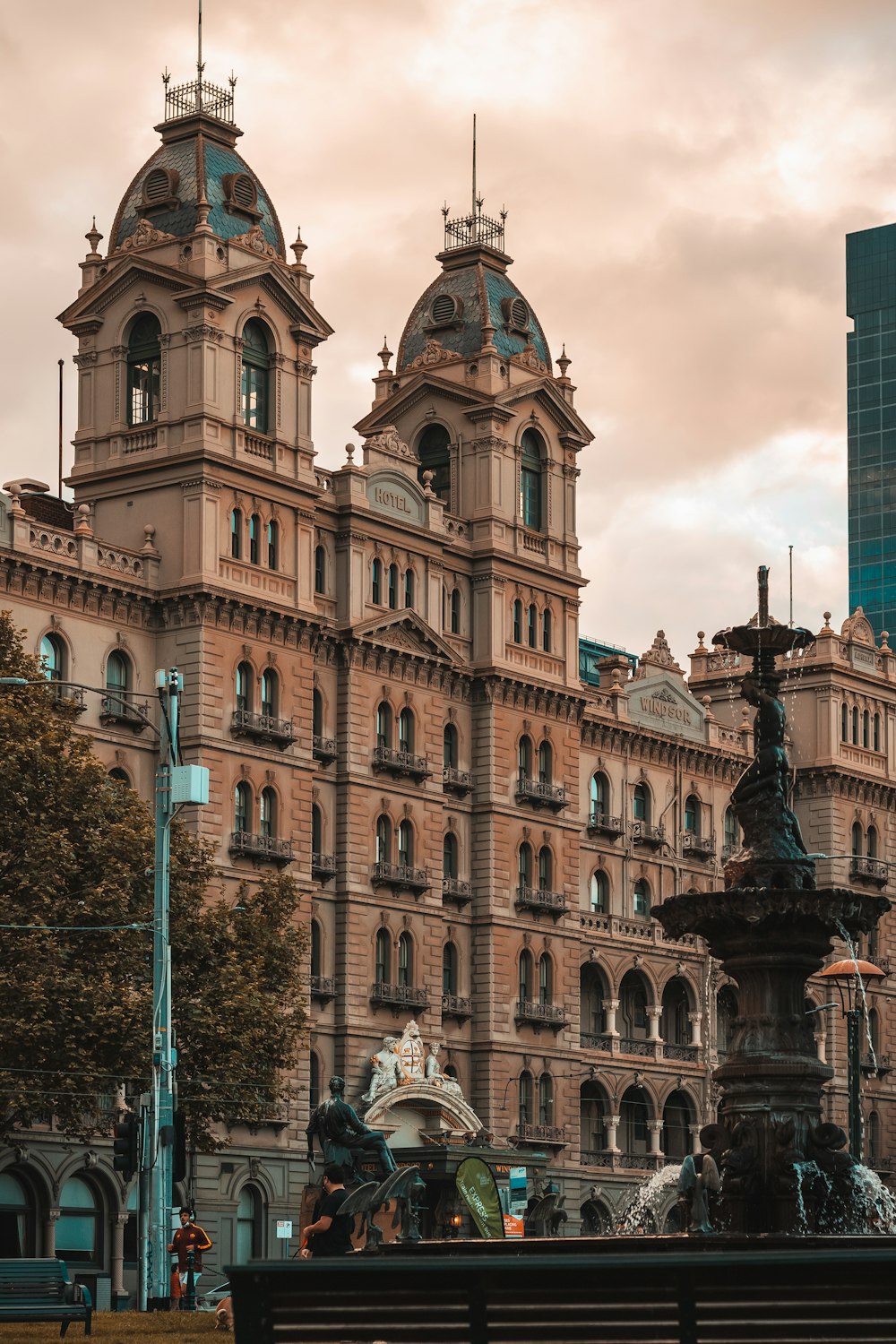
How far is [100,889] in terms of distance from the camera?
182 ft

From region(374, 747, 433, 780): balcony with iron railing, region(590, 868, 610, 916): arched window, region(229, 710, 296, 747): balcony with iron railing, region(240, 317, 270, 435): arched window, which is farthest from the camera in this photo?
region(590, 868, 610, 916): arched window

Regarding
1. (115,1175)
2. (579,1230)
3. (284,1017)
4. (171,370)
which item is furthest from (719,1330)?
(579,1230)

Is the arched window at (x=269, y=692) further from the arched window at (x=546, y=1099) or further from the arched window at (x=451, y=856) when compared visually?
the arched window at (x=546, y=1099)

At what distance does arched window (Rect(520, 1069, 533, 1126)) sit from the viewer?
8531 centimetres

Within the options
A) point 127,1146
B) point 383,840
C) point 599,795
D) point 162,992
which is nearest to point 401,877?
point 383,840

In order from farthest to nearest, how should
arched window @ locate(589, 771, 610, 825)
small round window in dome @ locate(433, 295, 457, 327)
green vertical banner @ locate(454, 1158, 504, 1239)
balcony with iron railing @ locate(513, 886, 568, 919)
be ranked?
arched window @ locate(589, 771, 610, 825), small round window in dome @ locate(433, 295, 457, 327), balcony with iron railing @ locate(513, 886, 568, 919), green vertical banner @ locate(454, 1158, 504, 1239)

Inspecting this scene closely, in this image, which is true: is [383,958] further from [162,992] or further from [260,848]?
[162,992]

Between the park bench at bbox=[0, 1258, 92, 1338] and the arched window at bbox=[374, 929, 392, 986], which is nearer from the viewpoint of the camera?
the park bench at bbox=[0, 1258, 92, 1338]

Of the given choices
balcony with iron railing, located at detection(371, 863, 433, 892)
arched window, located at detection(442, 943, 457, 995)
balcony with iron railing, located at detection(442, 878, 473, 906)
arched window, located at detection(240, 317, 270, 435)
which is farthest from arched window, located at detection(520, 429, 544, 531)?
arched window, located at detection(442, 943, 457, 995)

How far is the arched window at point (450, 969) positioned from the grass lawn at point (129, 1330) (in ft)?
160

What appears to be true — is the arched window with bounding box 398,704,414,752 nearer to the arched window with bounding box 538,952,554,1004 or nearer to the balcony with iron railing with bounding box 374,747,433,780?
the balcony with iron railing with bounding box 374,747,433,780

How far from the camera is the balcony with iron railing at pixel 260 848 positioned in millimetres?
73125

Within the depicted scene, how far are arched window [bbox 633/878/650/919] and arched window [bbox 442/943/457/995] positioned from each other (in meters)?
13.6

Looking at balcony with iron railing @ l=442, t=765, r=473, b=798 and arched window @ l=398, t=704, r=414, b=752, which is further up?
arched window @ l=398, t=704, r=414, b=752
